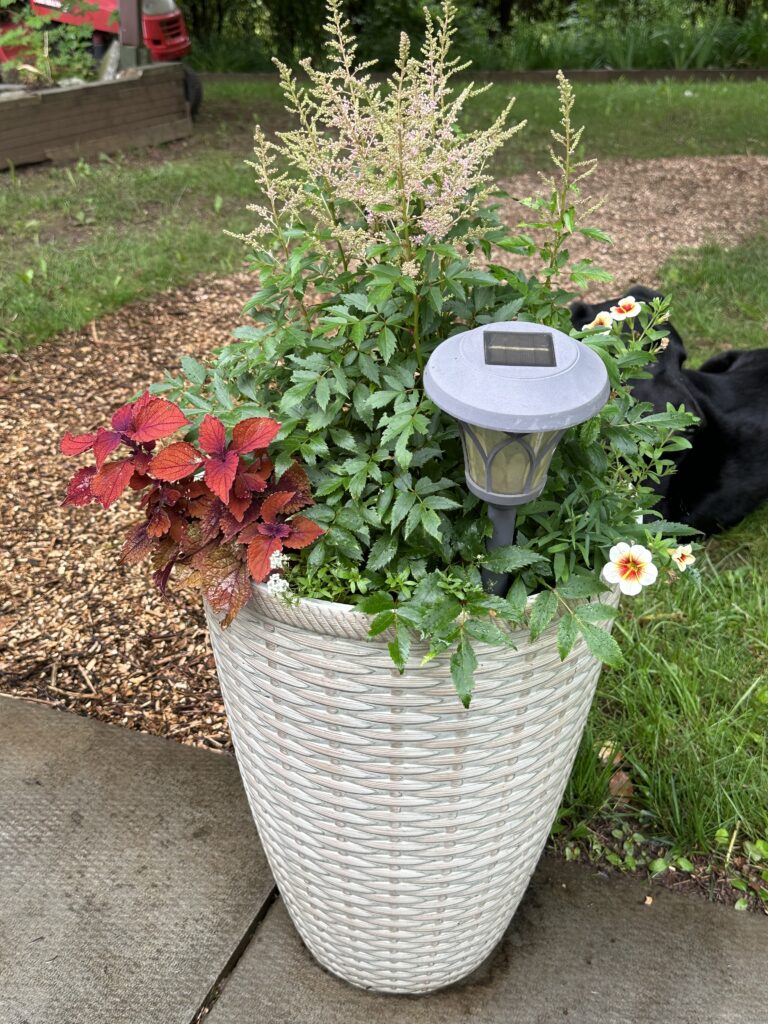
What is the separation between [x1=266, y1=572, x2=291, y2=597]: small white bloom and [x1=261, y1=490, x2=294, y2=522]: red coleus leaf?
9cm

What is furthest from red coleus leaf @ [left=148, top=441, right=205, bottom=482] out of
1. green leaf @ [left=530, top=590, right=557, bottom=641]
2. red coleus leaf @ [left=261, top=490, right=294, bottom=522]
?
green leaf @ [left=530, top=590, right=557, bottom=641]

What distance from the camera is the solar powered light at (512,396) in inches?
39.4

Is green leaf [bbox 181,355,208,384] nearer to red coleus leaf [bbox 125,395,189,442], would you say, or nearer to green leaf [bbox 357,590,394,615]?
red coleus leaf [bbox 125,395,189,442]

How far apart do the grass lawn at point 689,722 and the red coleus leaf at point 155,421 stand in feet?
4.19

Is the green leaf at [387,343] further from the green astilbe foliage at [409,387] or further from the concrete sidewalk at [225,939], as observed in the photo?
the concrete sidewalk at [225,939]

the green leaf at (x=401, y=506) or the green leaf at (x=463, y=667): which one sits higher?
the green leaf at (x=401, y=506)

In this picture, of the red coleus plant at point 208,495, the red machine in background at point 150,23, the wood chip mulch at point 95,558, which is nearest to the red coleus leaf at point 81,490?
the red coleus plant at point 208,495

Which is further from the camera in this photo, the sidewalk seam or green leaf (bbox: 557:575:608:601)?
the sidewalk seam

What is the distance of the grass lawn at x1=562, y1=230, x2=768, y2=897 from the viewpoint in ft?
6.44

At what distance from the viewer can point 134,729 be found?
226cm

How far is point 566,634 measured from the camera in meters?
1.14

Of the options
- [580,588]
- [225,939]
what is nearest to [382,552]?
[580,588]

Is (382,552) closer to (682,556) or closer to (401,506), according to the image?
(401,506)

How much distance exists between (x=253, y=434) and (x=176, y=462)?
110 mm
